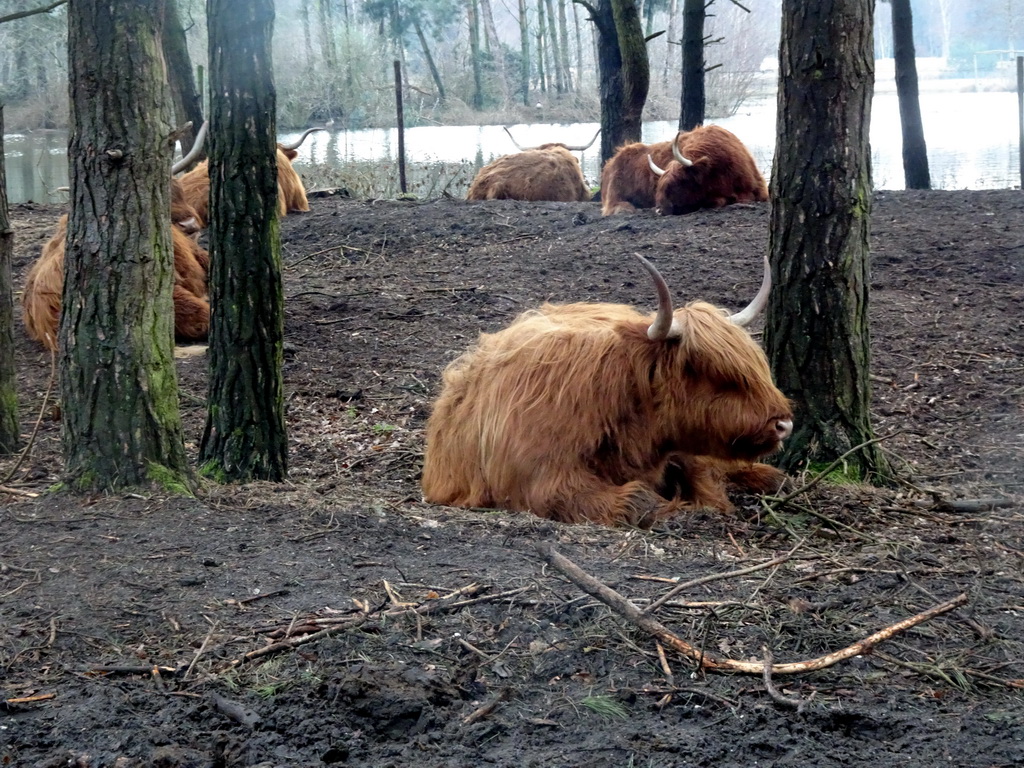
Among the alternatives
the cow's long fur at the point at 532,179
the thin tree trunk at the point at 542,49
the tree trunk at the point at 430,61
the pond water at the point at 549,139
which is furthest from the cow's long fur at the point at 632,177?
the thin tree trunk at the point at 542,49

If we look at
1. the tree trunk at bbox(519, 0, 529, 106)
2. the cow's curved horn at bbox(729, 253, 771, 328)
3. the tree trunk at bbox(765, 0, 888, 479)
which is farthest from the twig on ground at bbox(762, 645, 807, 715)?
the tree trunk at bbox(519, 0, 529, 106)

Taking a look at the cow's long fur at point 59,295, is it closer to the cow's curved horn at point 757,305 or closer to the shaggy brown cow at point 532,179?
the cow's curved horn at point 757,305

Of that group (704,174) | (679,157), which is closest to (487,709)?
(679,157)

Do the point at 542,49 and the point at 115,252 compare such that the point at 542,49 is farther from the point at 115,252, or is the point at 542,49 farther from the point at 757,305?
the point at 115,252

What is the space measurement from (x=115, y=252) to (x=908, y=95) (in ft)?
39.9

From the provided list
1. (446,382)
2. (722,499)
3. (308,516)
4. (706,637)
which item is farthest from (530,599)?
(446,382)

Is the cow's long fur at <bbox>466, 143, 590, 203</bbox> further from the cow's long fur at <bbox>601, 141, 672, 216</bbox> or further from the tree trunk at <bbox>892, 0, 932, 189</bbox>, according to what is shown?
the tree trunk at <bbox>892, 0, 932, 189</bbox>

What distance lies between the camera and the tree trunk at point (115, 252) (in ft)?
14.8

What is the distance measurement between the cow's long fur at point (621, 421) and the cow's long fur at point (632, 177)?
856 centimetres

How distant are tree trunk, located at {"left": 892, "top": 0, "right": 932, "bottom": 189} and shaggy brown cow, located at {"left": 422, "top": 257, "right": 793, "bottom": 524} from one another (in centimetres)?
1001

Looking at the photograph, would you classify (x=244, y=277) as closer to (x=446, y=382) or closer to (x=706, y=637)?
(x=446, y=382)

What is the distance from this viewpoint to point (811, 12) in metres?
5.16

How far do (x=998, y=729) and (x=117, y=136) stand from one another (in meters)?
3.97

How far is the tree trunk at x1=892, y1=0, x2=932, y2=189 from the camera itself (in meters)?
13.7
